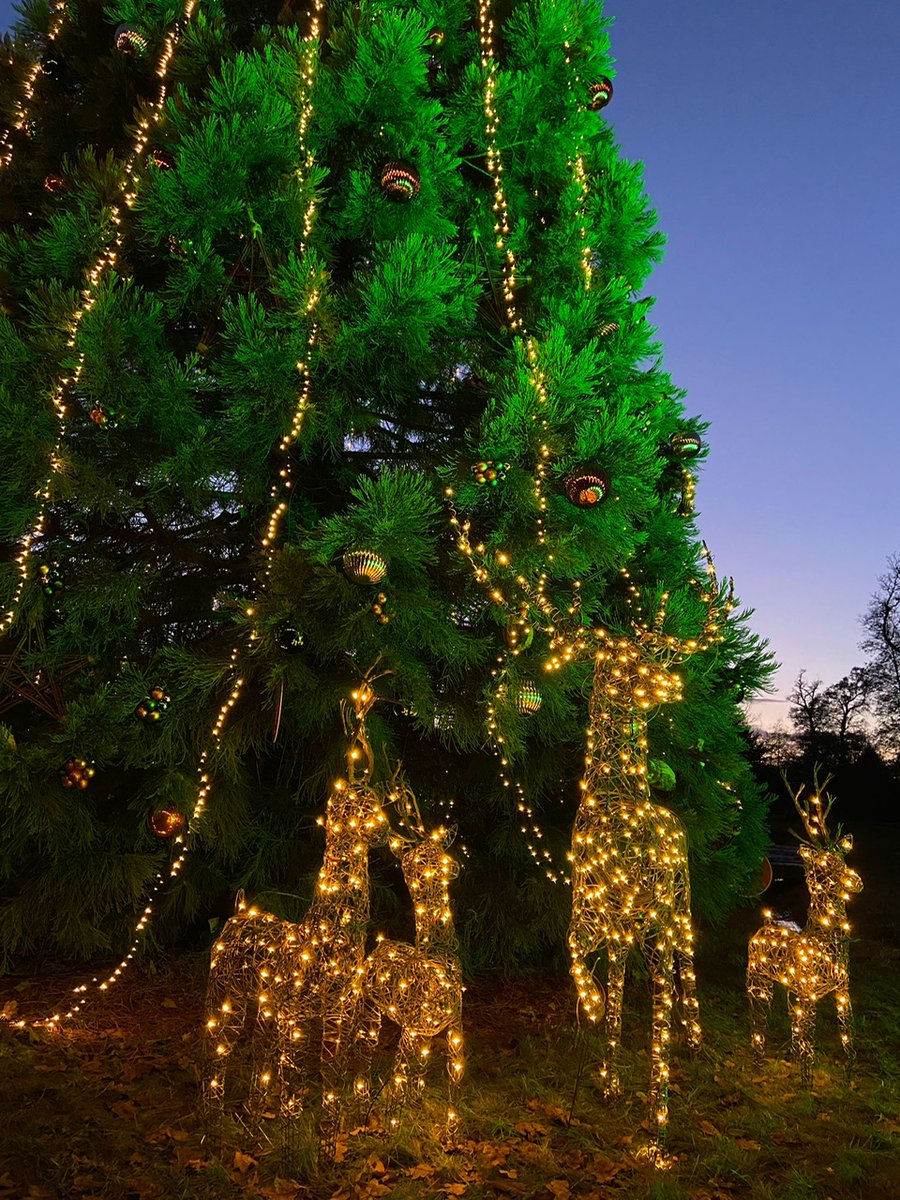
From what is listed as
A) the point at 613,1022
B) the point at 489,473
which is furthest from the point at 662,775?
the point at 489,473

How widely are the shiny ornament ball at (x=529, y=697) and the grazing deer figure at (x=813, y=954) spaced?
4.52 ft

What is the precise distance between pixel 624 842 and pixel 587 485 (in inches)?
69.5

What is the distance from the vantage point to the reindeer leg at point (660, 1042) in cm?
279

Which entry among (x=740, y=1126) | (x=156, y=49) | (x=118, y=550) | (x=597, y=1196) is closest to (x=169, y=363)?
(x=118, y=550)

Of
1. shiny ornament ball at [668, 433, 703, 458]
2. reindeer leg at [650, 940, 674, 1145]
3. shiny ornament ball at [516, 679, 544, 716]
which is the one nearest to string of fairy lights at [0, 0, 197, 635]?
shiny ornament ball at [516, 679, 544, 716]

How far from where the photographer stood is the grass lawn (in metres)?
2.55

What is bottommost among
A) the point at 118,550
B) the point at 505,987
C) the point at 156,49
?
the point at 505,987

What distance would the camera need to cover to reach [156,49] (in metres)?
4.73

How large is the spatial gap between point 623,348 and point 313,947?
4.05 meters

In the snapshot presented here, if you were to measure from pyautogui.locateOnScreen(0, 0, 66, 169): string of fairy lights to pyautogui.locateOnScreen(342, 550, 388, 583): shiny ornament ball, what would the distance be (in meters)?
4.41

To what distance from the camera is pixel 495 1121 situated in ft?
9.86

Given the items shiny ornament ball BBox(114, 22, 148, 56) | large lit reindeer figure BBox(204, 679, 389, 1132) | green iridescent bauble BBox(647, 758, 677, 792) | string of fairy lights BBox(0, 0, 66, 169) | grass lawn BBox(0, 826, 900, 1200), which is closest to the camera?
grass lawn BBox(0, 826, 900, 1200)

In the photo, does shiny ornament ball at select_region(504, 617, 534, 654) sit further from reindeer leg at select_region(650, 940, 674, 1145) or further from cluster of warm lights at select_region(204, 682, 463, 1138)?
reindeer leg at select_region(650, 940, 674, 1145)

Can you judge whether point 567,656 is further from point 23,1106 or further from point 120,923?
point 120,923
